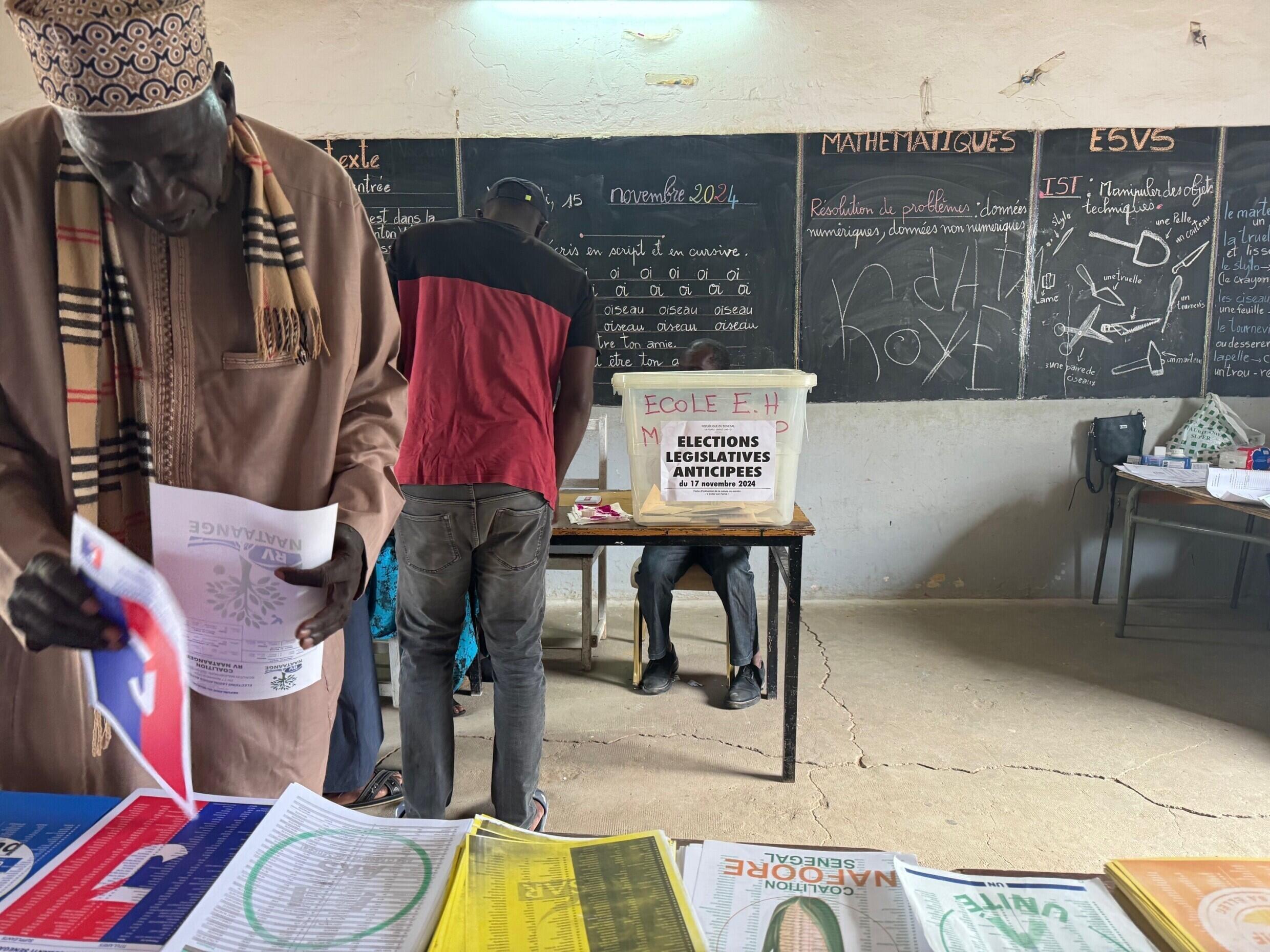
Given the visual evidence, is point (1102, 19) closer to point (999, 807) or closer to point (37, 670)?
point (999, 807)

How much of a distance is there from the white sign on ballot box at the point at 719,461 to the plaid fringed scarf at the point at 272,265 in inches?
52.3

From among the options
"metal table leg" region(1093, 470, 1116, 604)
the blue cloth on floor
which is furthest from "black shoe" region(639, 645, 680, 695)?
"metal table leg" region(1093, 470, 1116, 604)

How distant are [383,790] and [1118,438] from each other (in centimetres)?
357

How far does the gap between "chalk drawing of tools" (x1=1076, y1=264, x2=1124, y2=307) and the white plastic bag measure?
2.10ft

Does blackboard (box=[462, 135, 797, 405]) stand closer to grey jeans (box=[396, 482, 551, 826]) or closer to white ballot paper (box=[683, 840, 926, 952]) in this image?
grey jeans (box=[396, 482, 551, 826])

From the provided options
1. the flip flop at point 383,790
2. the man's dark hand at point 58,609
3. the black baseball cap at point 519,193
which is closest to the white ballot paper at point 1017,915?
the man's dark hand at point 58,609

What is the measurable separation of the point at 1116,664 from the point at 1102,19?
292 cm

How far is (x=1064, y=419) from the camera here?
12.8 ft

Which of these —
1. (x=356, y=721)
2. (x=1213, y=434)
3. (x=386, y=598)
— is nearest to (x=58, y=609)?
(x=356, y=721)

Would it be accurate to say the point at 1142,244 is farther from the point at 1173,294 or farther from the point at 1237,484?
the point at 1237,484

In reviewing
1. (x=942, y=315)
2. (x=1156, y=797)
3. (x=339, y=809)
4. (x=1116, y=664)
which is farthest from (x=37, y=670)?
(x=942, y=315)

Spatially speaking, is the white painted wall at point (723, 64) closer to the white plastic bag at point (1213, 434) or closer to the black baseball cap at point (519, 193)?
the white plastic bag at point (1213, 434)

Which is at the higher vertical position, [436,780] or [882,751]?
[436,780]

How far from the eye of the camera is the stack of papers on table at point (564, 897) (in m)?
0.62
